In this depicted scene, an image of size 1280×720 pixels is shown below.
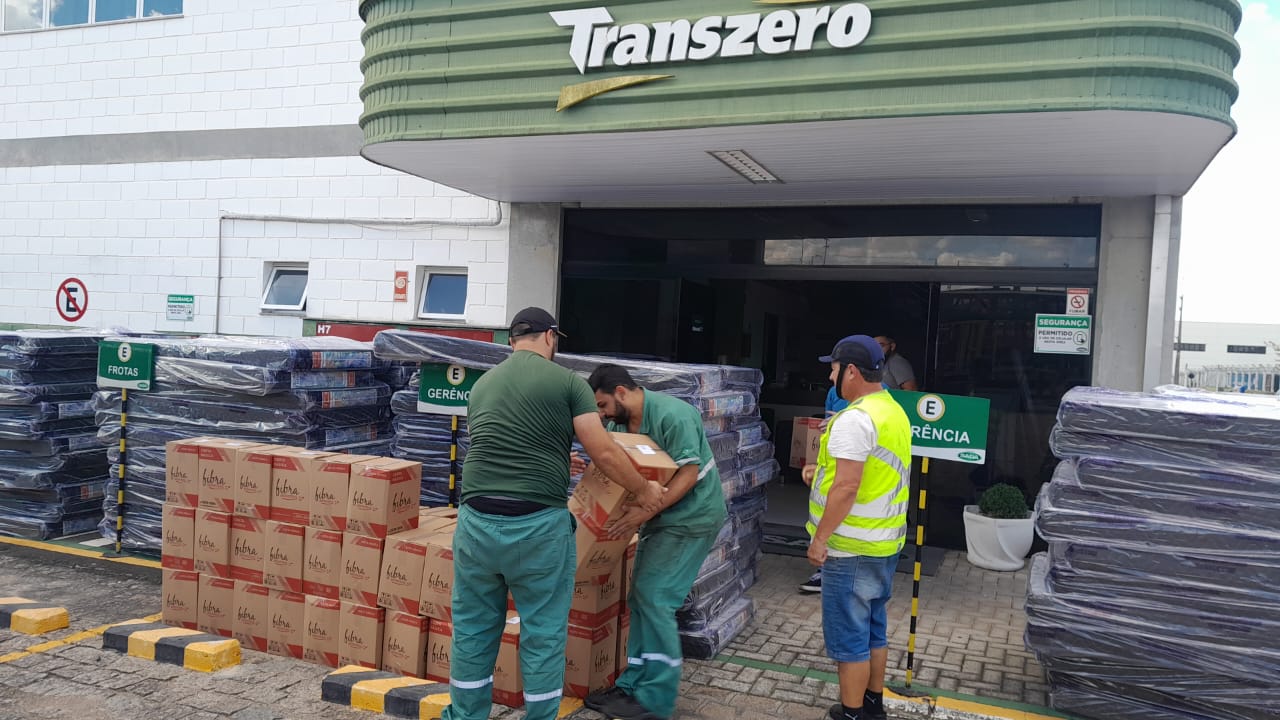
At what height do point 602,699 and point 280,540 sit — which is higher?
point 280,540

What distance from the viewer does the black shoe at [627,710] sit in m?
4.72

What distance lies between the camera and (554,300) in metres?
10.2

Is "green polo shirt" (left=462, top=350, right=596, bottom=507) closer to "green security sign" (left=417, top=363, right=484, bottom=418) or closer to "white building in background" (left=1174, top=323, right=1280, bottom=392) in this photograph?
"green security sign" (left=417, top=363, right=484, bottom=418)

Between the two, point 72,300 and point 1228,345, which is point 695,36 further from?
point 1228,345

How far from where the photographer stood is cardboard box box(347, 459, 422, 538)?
5.23m

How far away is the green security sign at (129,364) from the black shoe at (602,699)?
192 inches

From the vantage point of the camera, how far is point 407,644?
5.13 m

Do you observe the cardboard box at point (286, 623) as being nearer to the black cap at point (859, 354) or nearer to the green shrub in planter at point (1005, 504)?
the black cap at point (859, 354)

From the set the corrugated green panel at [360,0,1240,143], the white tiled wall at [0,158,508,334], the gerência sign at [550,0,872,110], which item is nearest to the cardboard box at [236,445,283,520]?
the corrugated green panel at [360,0,1240,143]

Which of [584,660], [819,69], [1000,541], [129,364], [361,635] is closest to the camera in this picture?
[584,660]

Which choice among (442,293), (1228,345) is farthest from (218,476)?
(1228,345)

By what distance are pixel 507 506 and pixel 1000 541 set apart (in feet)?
19.2

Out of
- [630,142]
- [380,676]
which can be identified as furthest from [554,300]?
[380,676]

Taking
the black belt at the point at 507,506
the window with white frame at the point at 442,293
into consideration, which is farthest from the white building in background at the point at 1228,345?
the black belt at the point at 507,506
